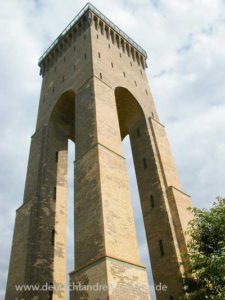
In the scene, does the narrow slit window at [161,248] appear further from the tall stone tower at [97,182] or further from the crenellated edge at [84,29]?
the crenellated edge at [84,29]

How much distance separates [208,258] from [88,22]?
1745 cm

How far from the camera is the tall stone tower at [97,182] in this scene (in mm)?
10865

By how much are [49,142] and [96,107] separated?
486cm

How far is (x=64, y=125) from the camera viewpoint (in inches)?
797

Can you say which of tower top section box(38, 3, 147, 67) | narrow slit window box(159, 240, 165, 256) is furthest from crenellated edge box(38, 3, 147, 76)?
narrow slit window box(159, 240, 165, 256)

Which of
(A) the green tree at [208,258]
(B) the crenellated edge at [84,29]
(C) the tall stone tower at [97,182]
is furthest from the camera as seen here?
(B) the crenellated edge at [84,29]

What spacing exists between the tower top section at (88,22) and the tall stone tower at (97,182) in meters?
0.10

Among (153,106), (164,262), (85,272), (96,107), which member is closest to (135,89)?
(153,106)

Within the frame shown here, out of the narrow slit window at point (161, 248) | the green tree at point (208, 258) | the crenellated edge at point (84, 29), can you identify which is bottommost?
the green tree at point (208, 258)

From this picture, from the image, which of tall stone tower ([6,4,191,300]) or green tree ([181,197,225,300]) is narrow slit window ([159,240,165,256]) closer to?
tall stone tower ([6,4,191,300])

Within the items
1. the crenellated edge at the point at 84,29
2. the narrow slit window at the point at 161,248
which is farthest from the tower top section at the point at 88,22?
the narrow slit window at the point at 161,248

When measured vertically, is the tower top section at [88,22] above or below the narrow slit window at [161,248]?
above

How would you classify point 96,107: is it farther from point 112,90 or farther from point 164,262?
point 164,262

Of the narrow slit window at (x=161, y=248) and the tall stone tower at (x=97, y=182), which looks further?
the narrow slit window at (x=161, y=248)
